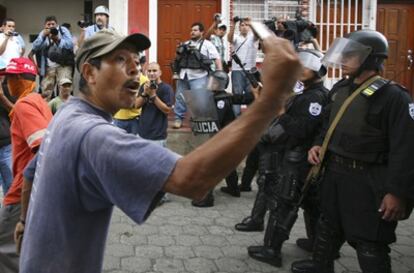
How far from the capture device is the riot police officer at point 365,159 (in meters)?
3.56

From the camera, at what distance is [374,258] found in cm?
359

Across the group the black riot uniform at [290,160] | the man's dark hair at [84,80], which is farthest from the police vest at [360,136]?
the man's dark hair at [84,80]

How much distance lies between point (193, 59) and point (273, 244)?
15.5 ft

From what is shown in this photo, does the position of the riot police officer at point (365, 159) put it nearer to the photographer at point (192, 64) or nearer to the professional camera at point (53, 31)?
the photographer at point (192, 64)

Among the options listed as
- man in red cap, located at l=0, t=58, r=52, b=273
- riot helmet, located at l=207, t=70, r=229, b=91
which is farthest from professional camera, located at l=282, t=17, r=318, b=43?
man in red cap, located at l=0, t=58, r=52, b=273

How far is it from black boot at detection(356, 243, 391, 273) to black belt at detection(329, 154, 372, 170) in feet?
1.85

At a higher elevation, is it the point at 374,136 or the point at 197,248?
the point at 374,136

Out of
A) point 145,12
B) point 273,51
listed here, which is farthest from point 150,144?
point 145,12

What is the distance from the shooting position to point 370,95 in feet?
12.2

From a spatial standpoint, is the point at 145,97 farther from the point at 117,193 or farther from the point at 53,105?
the point at 117,193

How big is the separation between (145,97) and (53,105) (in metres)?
2.21

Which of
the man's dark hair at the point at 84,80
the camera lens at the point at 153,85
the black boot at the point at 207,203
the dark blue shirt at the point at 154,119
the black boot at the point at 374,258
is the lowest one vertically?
the black boot at the point at 207,203

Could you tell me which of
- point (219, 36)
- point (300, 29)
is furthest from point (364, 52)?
point (219, 36)

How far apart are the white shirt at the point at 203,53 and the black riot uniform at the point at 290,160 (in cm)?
402
